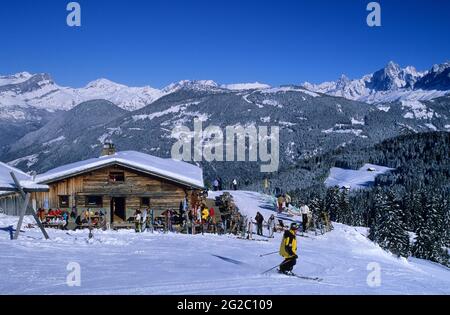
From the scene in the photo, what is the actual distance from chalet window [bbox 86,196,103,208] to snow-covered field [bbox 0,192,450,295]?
4982 mm

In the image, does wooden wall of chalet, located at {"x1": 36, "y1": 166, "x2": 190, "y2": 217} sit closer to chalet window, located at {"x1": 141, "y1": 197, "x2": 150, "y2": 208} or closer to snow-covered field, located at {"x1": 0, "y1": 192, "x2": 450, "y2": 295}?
chalet window, located at {"x1": 141, "y1": 197, "x2": 150, "y2": 208}

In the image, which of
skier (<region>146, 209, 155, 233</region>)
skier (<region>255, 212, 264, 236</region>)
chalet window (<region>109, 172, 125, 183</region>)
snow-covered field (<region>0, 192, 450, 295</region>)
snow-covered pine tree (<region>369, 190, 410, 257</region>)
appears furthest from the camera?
snow-covered pine tree (<region>369, 190, 410, 257</region>)

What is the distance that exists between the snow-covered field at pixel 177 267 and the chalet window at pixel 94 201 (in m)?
4.98

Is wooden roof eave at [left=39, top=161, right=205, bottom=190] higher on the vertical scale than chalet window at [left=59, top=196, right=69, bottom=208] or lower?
higher

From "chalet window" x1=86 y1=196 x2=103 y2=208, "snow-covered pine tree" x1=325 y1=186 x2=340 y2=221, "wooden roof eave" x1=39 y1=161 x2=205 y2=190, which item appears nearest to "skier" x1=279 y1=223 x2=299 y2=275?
"wooden roof eave" x1=39 y1=161 x2=205 y2=190

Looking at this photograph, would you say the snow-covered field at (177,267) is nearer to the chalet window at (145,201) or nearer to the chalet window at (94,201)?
the chalet window at (94,201)

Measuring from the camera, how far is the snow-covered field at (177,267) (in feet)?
41.4

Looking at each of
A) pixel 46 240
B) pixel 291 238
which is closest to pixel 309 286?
pixel 291 238

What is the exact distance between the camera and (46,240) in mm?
19672

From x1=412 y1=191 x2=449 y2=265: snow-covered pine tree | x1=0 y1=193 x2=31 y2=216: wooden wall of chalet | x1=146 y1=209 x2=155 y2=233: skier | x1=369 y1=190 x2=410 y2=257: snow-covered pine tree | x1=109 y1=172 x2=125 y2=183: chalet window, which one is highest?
x1=109 y1=172 x2=125 y2=183: chalet window

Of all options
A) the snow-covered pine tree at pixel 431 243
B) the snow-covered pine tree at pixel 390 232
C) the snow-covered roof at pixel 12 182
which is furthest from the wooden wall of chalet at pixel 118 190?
the snow-covered pine tree at pixel 431 243

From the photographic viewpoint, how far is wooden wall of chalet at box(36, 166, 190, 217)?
2767cm
